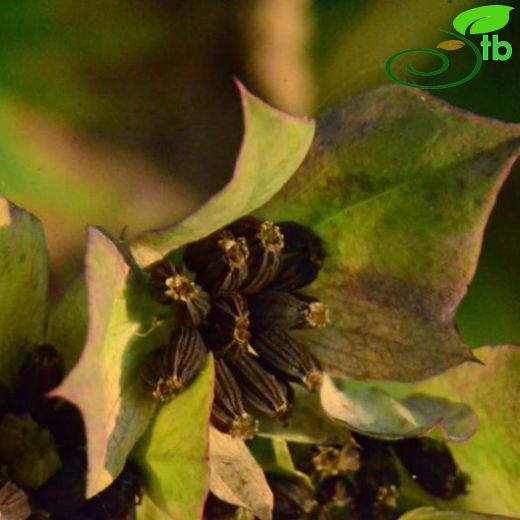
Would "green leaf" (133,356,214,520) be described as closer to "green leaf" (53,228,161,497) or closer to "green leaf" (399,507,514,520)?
"green leaf" (53,228,161,497)

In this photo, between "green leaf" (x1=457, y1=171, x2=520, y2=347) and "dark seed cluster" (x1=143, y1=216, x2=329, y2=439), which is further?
"green leaf" (x1=457, y1=171, x2=520, y2=347)

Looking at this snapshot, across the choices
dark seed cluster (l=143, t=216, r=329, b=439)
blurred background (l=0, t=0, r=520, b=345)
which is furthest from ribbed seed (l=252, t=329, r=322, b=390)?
blurred background (l=0, t=0, r=520, b=345)

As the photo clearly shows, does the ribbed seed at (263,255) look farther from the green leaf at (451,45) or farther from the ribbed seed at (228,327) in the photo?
the green leaf at (451,45)

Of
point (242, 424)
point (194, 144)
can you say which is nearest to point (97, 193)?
point (194, 144)

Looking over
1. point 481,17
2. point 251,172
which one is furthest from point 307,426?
point 481,17

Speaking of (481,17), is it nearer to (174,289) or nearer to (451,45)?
(451,45)

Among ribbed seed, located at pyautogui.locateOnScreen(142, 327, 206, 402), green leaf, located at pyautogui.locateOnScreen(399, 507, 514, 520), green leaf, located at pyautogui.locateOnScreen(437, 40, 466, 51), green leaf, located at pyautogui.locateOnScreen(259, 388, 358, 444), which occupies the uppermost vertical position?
green leaf, located at pyautogui.locateOnScreen(437, 40, 466, 51)

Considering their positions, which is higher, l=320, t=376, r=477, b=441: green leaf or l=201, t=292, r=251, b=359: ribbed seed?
l=201, t=292, r=251, b=359: ribbed seed
